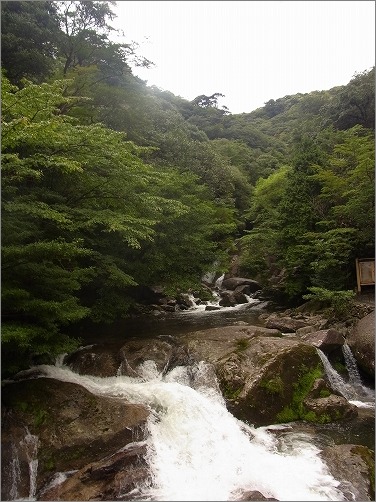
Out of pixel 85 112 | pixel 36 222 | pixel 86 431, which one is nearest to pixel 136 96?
pixel 85 112

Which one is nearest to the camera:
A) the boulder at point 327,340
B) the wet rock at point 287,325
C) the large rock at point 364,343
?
the large rock at point 364,343

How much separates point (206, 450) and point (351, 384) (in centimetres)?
560

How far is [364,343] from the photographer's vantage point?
11.3 m

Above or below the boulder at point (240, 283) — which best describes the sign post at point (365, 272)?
above

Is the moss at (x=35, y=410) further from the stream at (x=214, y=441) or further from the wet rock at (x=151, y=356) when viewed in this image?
the wet rock at (x=151, y=356)

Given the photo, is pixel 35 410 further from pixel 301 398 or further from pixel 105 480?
pixel 301 398

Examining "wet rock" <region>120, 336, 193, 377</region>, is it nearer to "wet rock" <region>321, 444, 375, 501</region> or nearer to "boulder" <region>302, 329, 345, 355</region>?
"boulder" <region>302, 329, 345, 355</region>

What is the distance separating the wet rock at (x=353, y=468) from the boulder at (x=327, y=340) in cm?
407

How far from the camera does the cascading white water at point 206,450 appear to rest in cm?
647

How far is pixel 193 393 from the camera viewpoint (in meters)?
9.05

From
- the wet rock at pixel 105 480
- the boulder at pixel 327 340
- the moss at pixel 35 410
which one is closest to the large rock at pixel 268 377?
the boulder at pixel 327 340

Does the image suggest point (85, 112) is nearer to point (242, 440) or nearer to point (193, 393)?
point (193, 393)

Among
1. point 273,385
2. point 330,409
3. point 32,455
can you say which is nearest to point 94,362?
point 32,455

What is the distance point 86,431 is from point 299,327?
930cm
